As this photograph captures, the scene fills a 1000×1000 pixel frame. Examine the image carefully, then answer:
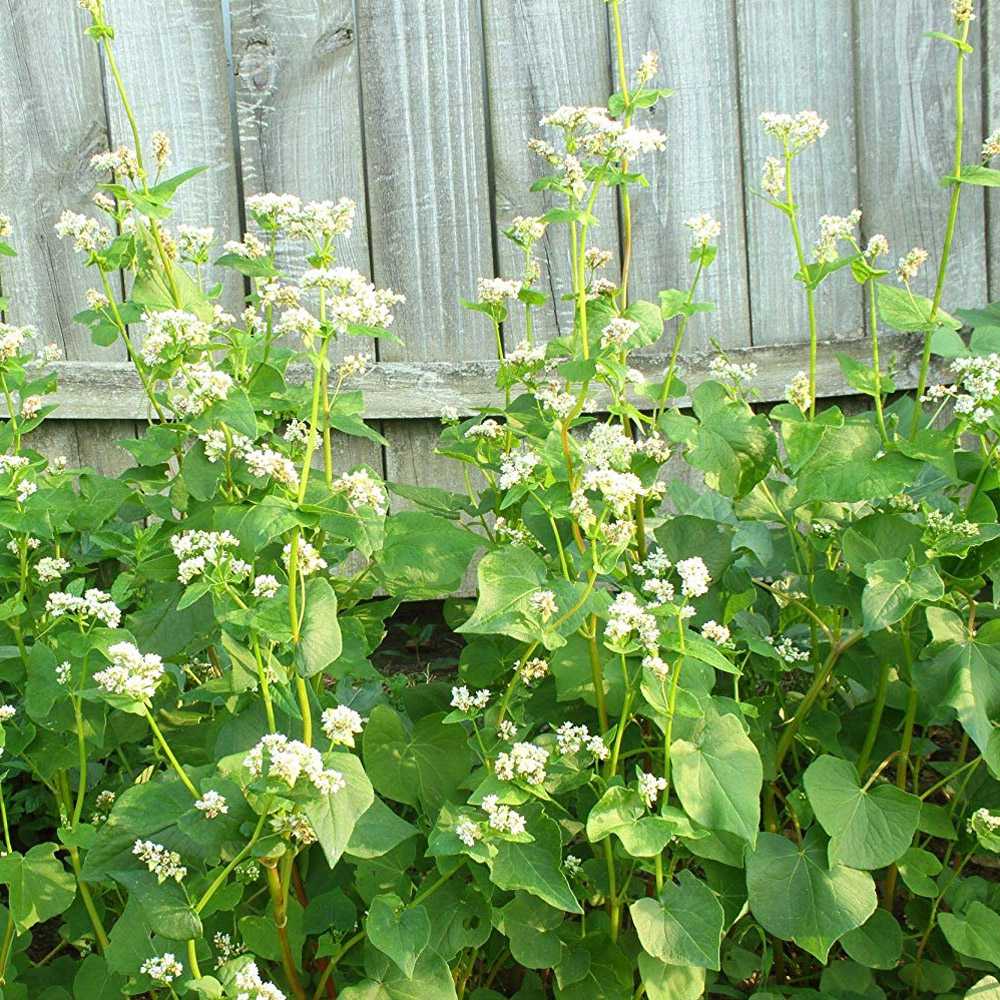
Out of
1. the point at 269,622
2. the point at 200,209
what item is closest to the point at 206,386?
the point at 269,622

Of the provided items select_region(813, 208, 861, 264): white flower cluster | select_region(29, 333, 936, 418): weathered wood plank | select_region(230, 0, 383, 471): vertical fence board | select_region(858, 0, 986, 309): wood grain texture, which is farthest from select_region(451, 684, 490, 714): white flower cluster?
select_region(858, 0, 986, 309): wood grain texture

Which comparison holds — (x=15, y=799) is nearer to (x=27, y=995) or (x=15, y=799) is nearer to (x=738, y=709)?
(x=27, y=995)

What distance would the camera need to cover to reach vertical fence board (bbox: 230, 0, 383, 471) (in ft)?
11.4

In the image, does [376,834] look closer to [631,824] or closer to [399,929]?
[399,929]

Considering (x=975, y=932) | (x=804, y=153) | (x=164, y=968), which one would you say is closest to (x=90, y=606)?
(x=164, y=968)

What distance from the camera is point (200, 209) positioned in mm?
3508

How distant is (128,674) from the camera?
1.51 m

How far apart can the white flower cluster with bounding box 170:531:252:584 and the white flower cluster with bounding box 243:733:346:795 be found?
0.75ft

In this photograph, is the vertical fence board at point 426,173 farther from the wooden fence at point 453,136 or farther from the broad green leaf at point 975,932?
the broad green leaf at point 975,932

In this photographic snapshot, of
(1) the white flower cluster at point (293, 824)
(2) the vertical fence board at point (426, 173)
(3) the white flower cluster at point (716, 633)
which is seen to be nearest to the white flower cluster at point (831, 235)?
(3) the white flower cluster at point (716, 633)

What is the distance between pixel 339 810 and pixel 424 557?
0.47 m

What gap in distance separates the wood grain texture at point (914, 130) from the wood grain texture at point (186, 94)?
185cm

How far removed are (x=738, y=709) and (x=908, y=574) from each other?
33 cm

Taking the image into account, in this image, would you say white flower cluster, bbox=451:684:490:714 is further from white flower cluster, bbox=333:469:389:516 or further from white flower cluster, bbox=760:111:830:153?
white flower cluster, bbox=760:111:830:153
